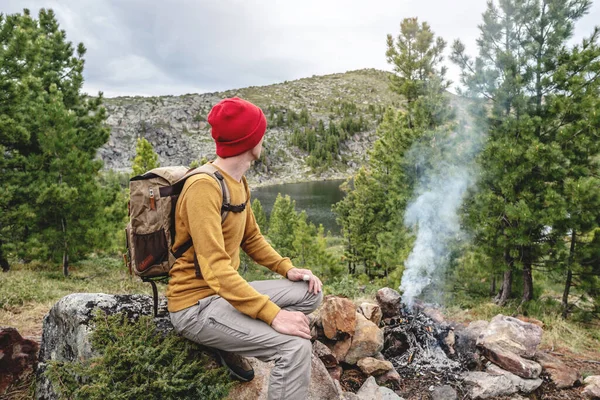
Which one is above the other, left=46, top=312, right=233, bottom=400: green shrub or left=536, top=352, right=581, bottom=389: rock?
left=46, top=312, right=233, bottom=400: green shrub

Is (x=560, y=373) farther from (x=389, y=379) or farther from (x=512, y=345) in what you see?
(x=389, y=379)

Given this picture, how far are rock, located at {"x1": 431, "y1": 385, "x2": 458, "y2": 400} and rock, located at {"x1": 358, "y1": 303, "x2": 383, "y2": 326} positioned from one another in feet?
3.68

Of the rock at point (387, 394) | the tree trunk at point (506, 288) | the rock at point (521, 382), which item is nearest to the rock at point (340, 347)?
the rock at point (387, 394)

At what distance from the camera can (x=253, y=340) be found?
6.97ft

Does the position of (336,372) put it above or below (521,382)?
above

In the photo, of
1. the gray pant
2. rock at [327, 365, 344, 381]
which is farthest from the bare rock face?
the gray pant

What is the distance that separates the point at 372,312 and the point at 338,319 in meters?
0.88

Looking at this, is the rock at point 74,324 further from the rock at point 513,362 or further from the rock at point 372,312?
the rock at point 513,362

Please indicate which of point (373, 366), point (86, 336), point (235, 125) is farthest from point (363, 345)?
point (235, 125)

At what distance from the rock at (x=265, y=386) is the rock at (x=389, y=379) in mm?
1113

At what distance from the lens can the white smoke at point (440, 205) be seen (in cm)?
912

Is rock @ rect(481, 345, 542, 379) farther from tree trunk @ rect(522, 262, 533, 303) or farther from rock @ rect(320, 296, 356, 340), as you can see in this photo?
tree trunk @ rect(522, 262, 533, 303)

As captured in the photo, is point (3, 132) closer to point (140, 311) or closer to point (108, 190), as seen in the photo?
point (108, 190)

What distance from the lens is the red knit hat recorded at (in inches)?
88.5
